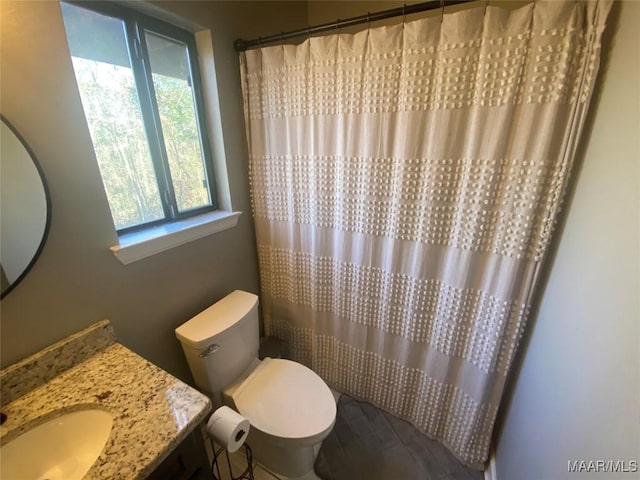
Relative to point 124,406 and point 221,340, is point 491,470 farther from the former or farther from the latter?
point 124,406

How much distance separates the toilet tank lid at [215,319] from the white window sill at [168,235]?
0.36 m

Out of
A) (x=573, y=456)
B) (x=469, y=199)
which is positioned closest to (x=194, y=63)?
(x=469, y=199)

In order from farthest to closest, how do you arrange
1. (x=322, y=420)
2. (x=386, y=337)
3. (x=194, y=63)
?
1. (x=386, y=337)
2. (x=194, y=63)
3. (x=322, y=420)

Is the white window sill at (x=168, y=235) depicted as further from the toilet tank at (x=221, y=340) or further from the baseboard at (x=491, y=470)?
the baseboard at (x=491, y=470)

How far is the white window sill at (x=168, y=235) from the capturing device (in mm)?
1076

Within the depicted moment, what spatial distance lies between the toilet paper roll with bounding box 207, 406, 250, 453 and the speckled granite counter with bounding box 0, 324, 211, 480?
0.66 ft

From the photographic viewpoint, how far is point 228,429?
925 mm

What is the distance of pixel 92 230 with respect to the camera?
97cm

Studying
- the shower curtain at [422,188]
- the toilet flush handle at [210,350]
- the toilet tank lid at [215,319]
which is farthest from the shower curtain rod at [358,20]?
the toilet flush handle at [210,350]

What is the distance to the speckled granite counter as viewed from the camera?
0.66 metres

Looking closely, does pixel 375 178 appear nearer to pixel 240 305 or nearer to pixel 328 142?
pixel 328 142

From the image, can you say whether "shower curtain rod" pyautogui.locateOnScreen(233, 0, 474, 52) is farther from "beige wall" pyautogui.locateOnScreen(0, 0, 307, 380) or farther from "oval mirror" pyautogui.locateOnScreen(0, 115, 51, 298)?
"oval mirror" pyautogui.locateOnScreen(0, 115, 51, 298)

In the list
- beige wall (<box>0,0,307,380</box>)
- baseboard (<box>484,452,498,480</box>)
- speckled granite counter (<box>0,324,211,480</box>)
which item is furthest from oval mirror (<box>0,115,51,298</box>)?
baseboard (<box>484,452,498,480</box>)

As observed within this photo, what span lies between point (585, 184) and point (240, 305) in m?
1.46
